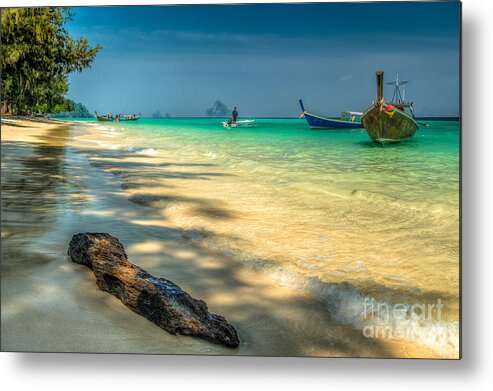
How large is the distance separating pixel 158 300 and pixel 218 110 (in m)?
1.27

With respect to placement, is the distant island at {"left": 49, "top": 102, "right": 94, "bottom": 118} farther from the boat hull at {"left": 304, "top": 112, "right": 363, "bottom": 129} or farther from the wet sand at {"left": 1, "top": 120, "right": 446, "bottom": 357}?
the boat hull at {"left": 304, "top": 112, "right": 363, "bottom": 129}

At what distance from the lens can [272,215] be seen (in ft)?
11.3

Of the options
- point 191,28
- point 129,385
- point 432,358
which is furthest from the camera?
point 191,28

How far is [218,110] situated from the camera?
10.4 feet

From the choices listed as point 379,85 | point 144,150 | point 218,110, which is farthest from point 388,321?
point 144,150

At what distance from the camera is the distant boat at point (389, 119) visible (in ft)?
9.65

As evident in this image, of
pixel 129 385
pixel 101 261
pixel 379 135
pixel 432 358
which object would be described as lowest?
pixel 129 385

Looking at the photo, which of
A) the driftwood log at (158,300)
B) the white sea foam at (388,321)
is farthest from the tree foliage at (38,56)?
the white sea foam at (388,321)

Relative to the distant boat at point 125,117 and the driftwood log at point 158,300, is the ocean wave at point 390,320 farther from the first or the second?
the distant boat at point 125,117

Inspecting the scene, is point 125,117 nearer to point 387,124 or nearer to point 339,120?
point 339,120

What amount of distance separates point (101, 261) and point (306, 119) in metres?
1.52

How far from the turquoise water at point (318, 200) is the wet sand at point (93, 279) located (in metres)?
0.12

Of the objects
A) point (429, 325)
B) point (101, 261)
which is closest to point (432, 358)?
point (429, 325)

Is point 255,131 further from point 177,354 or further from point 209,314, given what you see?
point 177,354
